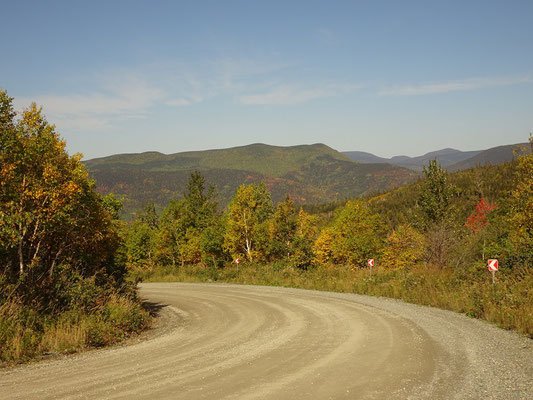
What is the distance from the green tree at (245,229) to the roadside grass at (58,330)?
33030 mm

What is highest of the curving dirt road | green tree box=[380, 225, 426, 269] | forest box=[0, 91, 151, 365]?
forest box=[0, 91, 151, 365]

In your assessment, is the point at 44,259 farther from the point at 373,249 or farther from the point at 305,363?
the point at 373,249

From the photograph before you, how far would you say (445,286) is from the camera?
1681cm

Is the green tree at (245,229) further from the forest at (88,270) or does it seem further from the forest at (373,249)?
the forest at (88,270)

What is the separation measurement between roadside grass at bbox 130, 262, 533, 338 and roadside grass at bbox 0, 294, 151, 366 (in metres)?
5.85

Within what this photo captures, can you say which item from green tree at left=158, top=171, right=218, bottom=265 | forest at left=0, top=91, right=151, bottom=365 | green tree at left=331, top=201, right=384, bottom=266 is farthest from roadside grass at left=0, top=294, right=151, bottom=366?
green tree at left=158, top=171, right=218, bottom=265

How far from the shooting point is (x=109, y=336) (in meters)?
11.2

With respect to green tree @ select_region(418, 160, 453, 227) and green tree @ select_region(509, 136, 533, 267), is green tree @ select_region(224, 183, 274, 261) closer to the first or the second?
green tree @ select_region(418, 160, 453, 227)

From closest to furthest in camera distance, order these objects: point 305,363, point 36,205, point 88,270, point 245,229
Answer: point 305,363
point 36,205
point 88,270
point 245,229

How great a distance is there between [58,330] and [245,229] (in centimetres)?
3602

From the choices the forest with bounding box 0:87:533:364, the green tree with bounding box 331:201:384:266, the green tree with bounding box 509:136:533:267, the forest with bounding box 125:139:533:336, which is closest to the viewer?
the forest with bounding box 0:87:533:364

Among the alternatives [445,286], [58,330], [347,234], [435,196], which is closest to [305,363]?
[58,330]

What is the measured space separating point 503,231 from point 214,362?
28.6m

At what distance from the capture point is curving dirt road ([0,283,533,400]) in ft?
20.9
